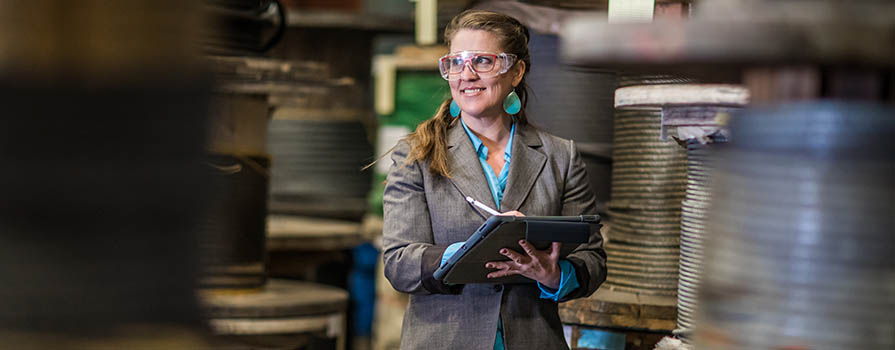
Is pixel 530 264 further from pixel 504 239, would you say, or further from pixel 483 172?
pixel 483 172

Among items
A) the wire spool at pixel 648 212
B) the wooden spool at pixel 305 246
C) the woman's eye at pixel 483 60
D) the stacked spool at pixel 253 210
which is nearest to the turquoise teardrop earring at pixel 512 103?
the woman's eye at pixel 483 60

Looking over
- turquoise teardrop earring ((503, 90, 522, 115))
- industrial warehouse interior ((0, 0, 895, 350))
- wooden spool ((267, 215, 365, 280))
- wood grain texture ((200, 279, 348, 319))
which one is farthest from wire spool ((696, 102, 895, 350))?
wooden spool ((267, 215, 365, 280))

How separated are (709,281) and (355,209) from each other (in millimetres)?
5931

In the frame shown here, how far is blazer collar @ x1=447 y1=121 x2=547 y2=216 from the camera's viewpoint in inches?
91.4

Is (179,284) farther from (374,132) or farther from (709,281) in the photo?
(374,132)

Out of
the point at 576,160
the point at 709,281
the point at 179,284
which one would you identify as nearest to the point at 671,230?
the point at 576,160

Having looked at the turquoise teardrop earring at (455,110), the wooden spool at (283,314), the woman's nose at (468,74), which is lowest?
the wooden spool at (283,314)

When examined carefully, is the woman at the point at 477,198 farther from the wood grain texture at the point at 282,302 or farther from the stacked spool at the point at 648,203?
the wood grain texture at the point at 282,302

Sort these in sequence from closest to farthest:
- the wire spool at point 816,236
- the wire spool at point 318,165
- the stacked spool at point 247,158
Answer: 1. the wire spool at point 816,236
2. the stacked spool at point 247,158
3. the wire spool at point 318,165

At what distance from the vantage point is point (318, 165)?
6816 mm

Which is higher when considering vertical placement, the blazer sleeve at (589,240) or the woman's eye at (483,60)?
the woman's eye at (483,60)

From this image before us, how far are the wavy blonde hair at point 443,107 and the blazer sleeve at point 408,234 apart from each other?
35 millimetres

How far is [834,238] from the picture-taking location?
95 centimetres

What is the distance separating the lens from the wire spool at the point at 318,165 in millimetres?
6758
